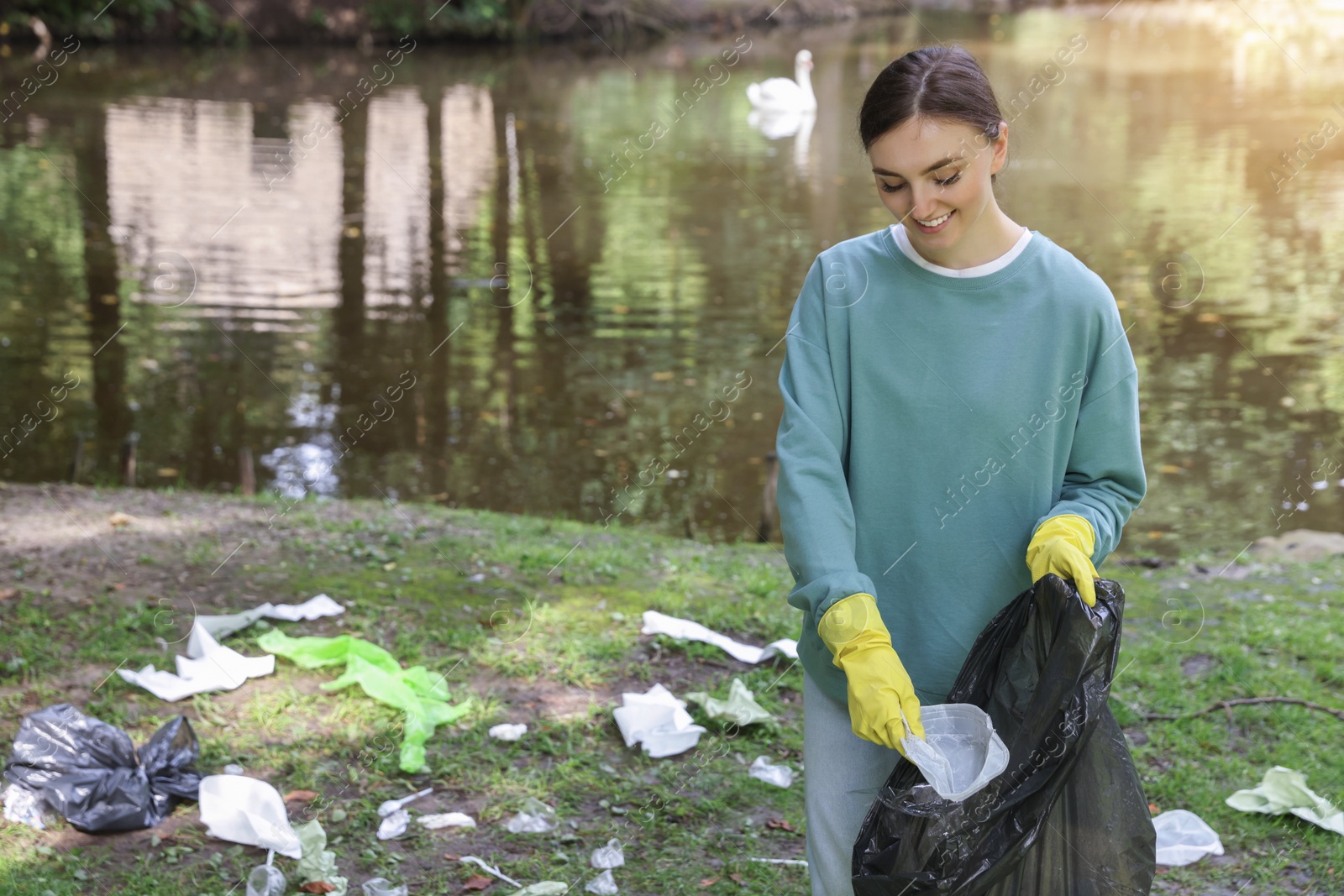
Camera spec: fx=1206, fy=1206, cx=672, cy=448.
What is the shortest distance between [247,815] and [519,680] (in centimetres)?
107

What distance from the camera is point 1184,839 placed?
10.2ft

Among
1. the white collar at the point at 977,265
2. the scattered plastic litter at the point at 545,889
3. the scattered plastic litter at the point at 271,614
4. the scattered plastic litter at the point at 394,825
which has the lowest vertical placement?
the scattered plastic litter at the point at 545,889

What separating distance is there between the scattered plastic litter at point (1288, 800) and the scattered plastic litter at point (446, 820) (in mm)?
2055

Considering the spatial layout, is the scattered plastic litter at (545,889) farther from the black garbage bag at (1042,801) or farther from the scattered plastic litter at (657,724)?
the black garbage bag at (1042,801)

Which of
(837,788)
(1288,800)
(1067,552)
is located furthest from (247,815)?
(1288,800)

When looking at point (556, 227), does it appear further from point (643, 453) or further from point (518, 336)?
point (643, 453)

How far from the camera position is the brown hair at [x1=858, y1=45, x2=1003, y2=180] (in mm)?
1977

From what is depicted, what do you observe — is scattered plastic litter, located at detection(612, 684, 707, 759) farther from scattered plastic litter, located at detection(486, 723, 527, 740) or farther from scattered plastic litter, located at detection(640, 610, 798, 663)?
scattered plastic litter, located at detection(640, 610, 798, 663)

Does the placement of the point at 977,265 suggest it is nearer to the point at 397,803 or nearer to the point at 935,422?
the point at 935,422

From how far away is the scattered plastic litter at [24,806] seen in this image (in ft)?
10.0

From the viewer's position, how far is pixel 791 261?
1066 centimetres

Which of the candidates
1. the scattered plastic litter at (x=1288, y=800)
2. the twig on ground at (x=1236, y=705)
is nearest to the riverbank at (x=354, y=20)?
the twig on ground at (x=1236, y=705)

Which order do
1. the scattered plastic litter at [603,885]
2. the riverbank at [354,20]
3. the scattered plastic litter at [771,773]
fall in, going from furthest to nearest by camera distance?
the riverbank at [354,20] < the scattered plastic litter at [771,773] < the scattered plastic litter at [603,885]

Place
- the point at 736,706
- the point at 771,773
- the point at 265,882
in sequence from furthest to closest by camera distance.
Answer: the point at 736,706 < the point at 771,773 < the point at 265,882
